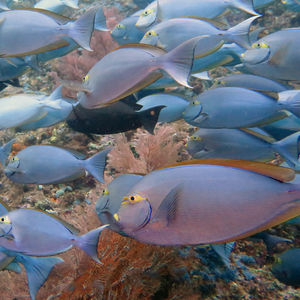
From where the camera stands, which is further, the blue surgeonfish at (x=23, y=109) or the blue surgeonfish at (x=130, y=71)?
the blue surgeonfish at (x=23, y=109)

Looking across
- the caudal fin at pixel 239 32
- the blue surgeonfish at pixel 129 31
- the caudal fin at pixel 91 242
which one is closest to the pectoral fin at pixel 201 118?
the caudal fin at pixel 239 32

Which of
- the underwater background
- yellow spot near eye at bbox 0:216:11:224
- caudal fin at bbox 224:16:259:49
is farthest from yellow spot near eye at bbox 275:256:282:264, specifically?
yellow spot near eye at bbox 0:216:11:224

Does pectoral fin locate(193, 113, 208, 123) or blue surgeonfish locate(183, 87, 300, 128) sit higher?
blue surgeonfish locate(183, 87, 300, 128)

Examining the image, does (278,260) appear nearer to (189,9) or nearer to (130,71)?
(130,71)

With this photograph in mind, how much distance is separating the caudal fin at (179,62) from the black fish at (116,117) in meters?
0.67

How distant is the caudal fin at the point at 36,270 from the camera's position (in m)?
2.00

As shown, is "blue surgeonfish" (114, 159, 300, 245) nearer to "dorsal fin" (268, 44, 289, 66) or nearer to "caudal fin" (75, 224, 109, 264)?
"caudal fin" (75, 224, 109, 264)

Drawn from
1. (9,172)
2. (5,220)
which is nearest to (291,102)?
(5,220)

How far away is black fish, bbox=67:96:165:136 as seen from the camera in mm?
2262

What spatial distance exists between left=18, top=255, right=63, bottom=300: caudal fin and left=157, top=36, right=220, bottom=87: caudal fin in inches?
69.3

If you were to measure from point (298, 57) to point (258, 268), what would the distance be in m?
1.91

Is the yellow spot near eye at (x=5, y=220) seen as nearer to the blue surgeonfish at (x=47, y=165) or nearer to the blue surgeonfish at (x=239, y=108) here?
the blue surgeonfish at (x=47, y=165)

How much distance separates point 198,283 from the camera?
1935 mm

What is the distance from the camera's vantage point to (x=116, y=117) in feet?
7.65
